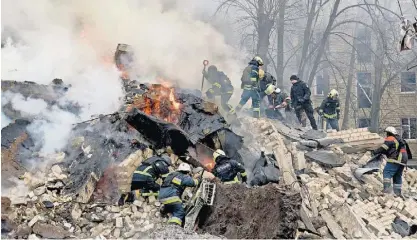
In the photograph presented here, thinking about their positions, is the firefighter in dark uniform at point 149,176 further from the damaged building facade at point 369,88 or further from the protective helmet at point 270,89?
the damaged building facade at point 369,88

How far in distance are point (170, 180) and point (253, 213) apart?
1.43 metres

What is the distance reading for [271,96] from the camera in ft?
42.2

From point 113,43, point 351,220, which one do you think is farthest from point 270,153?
point 113,43

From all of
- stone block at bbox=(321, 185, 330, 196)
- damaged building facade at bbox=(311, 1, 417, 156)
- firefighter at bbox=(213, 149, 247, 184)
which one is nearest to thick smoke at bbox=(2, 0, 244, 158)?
firefighter at bbox=(213, 149, 247, 184)

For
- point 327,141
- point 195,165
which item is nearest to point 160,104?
point 195,165

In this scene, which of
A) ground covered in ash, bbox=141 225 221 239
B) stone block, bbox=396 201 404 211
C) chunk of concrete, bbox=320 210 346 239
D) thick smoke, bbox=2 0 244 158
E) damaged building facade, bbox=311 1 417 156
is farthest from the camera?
damaged building facade, bbox=311 1 417 156

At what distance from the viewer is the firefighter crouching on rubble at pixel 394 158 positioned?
28.7 feet

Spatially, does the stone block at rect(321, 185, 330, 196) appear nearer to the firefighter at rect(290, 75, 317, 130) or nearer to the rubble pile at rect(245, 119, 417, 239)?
the rubble pile at rect(245, 119, 417, 239)

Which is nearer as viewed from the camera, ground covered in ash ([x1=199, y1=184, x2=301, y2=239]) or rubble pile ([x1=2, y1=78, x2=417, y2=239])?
ground covered in ash ([x1=199, y1=184, x2=301, y2=239])

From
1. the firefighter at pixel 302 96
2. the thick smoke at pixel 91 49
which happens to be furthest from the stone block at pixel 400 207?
the thick smoke at pixel 91 49

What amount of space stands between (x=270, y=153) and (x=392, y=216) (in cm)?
287

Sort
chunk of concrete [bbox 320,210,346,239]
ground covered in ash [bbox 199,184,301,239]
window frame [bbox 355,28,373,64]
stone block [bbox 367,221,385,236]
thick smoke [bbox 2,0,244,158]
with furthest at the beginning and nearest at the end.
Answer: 1. window frame [bbox 355,28,373,64]
2. thick smoke [bbox 2,0,244,158]
3. stone block [bbox 367,221,385,236]
4. chunk of concrete [bbox 320,210,346,239]
5. ground covered in ash [bbox 199,184,301,239]

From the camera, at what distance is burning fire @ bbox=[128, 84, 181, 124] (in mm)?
9309

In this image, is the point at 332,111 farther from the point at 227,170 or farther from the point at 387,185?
the point at 227,170
